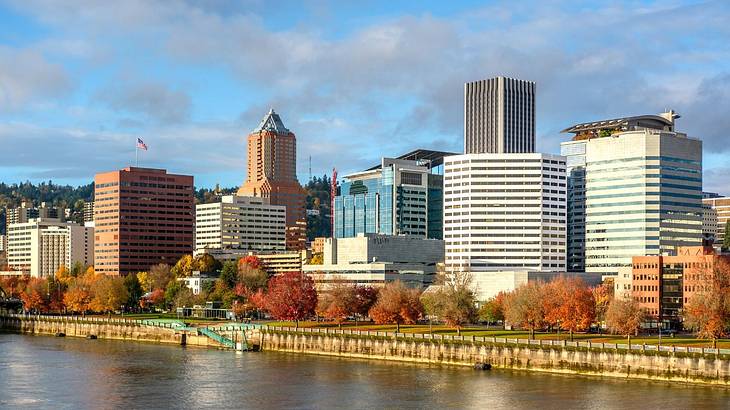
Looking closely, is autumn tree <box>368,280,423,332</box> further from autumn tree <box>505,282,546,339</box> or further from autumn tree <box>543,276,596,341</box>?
autumn tree <box>543,276,596,341</box>

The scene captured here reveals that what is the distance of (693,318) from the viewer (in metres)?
149

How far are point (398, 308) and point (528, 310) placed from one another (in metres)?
28.2

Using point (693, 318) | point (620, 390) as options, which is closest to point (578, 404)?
point (620, 390)

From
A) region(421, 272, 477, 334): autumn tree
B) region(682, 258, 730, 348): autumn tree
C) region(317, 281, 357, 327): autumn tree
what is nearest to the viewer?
region(682, 258, 730, 348): autumn tree

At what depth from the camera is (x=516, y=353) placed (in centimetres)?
14762

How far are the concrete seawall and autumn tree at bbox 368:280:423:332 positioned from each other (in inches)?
533

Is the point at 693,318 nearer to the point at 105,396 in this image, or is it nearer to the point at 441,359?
the point at 441,359

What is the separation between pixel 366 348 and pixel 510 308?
2308cm

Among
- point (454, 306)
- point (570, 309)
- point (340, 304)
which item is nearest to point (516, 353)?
point (570, 309)

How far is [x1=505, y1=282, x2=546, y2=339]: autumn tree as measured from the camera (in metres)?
164

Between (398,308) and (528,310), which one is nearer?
(528,310)

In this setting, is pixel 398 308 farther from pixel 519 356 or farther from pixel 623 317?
pixel 623 317

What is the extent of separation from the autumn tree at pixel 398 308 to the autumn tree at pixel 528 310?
2130 centimetres

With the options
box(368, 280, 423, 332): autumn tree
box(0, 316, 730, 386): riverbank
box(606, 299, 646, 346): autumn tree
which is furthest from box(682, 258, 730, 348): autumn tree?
box(368, 280, 423, 332): autumn tree
